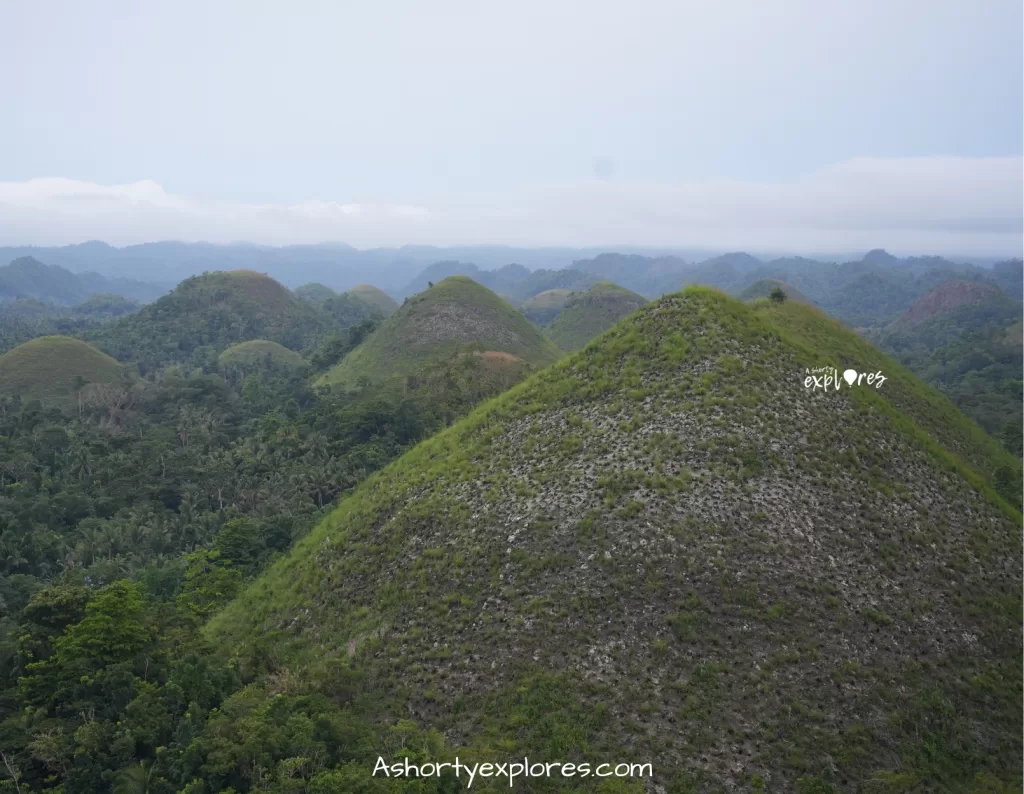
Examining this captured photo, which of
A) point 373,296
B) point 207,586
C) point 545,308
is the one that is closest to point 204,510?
point 207,586

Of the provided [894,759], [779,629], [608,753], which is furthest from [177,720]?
[894,759]

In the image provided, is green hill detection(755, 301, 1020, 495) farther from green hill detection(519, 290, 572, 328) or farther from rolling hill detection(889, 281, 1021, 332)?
green hill detection(519, 290, 572, 328)

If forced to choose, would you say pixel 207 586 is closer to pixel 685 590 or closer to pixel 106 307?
pixel 685 590

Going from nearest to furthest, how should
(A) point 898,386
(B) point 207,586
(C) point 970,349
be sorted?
1. (B) point 207,586
2. (A) point 898,386
3. (C) point 970,349

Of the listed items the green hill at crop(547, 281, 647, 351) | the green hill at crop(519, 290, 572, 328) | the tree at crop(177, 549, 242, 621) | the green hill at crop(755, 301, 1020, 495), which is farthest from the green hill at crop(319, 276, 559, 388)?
the green hill at crop(519, 290, 572, 328)

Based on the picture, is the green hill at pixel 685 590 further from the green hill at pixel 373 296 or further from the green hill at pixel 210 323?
the green hill at pixel 373 296

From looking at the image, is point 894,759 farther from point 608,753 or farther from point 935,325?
point 935,325

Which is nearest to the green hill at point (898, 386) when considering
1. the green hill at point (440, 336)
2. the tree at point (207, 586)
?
the tree at point (207, 586)

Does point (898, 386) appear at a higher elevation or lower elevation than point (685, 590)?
higher
